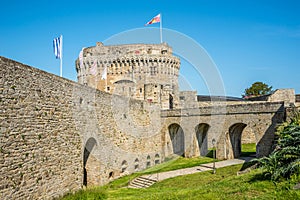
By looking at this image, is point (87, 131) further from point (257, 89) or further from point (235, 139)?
point (257, 89)

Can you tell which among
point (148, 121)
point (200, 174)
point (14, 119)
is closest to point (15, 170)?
point (14, 119)

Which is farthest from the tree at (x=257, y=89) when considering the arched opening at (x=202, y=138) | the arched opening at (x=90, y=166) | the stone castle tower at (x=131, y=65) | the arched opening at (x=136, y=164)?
the arched opening at (x=90, y=166)

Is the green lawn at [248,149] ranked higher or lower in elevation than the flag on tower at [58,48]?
lower

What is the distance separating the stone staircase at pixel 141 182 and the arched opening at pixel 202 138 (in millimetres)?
9524

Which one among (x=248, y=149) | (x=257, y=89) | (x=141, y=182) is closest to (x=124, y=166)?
(x=141, y=182)

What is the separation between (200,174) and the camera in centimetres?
1811

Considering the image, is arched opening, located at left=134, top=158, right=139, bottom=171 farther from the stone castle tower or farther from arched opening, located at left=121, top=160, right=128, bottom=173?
the stone castle tower

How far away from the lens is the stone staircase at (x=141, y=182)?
1706 cm

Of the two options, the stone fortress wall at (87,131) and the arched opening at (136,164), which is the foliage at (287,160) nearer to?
the stone fortress wall at (87,131)

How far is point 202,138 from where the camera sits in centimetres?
2727

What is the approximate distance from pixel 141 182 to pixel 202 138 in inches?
440

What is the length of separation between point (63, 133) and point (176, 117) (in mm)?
14106

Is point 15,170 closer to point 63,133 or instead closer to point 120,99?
point 63,133

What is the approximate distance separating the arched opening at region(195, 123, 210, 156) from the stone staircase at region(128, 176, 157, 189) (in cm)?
952
